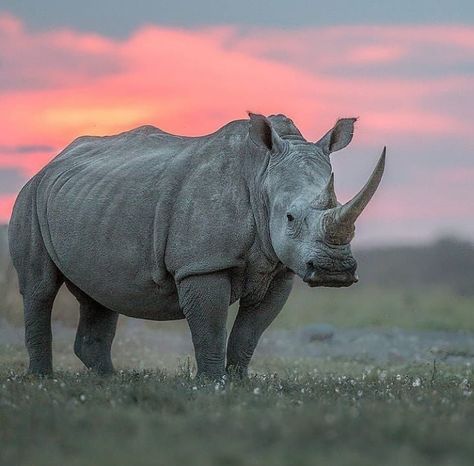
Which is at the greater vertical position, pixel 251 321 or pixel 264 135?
pixel 264 135

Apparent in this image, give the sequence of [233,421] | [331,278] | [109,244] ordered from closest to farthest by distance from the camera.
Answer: [233,421]
[331,278]
[109,244]

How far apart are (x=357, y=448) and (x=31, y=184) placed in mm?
7405

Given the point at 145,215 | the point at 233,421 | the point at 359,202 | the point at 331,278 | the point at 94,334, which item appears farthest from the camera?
the point at 94,334

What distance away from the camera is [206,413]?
24.4ft

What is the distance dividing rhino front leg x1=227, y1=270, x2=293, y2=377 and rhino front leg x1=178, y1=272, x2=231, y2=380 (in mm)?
510

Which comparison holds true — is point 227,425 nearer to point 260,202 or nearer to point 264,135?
point 260,202

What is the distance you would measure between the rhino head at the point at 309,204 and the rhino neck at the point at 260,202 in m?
0.06

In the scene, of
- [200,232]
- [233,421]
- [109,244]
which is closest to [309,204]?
[200,232]

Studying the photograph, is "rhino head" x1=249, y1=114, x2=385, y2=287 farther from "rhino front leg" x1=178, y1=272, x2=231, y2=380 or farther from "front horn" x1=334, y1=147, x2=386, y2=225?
"rhino front leg" x1=178, y1=272, x2=231, y2=380

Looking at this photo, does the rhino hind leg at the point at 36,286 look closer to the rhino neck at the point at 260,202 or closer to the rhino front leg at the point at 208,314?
the rhino front leg at the point at 208,314

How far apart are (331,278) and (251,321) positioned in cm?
176

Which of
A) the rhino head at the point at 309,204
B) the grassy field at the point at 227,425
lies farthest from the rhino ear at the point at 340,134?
the grassy field at the point at 227,425

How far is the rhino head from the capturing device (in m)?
9.38

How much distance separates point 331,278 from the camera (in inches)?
370
